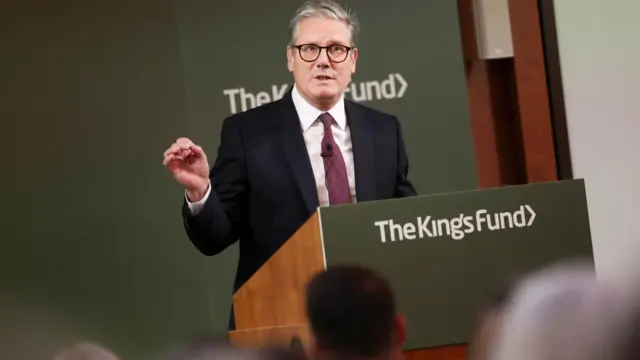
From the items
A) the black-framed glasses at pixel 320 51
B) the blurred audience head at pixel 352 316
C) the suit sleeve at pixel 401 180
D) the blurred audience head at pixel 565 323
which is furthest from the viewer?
the black-framed glasses at pixel 320 51

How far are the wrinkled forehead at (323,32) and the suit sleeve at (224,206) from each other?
0.40 m

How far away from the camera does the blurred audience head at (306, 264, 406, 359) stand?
63.6 inches

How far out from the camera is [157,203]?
15.5 ft

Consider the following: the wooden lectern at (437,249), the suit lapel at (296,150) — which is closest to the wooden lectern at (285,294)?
the wooden lectern at (437,249)

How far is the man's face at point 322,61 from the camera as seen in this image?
3.49m

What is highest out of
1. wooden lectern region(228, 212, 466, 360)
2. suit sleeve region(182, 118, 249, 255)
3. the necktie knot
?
the necktie knot

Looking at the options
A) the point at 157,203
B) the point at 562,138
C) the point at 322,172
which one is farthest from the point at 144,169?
the point at 562,138

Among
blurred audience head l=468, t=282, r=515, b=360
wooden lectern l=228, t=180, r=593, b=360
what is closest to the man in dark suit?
wooden lectern l=228, t=180, r=593, b=360

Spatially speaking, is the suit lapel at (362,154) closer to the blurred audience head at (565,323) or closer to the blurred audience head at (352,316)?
the blurred audience head at (352,316)

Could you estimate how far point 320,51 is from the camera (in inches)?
141

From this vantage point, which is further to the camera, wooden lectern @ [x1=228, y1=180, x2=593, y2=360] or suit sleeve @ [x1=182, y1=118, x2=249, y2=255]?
suit sleeve @ [x1=182, y1=118, x2=249, y2=255]

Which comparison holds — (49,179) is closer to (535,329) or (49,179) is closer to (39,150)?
(39,150)

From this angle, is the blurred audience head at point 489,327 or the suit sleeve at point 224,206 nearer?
the blurred audience head at point 489,327

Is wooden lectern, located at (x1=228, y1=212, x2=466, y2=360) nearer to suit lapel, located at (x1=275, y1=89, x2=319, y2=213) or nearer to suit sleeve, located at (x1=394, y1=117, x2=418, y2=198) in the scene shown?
suit lapel, located at (x1=275, y1=89, x2=319, y2=213)
